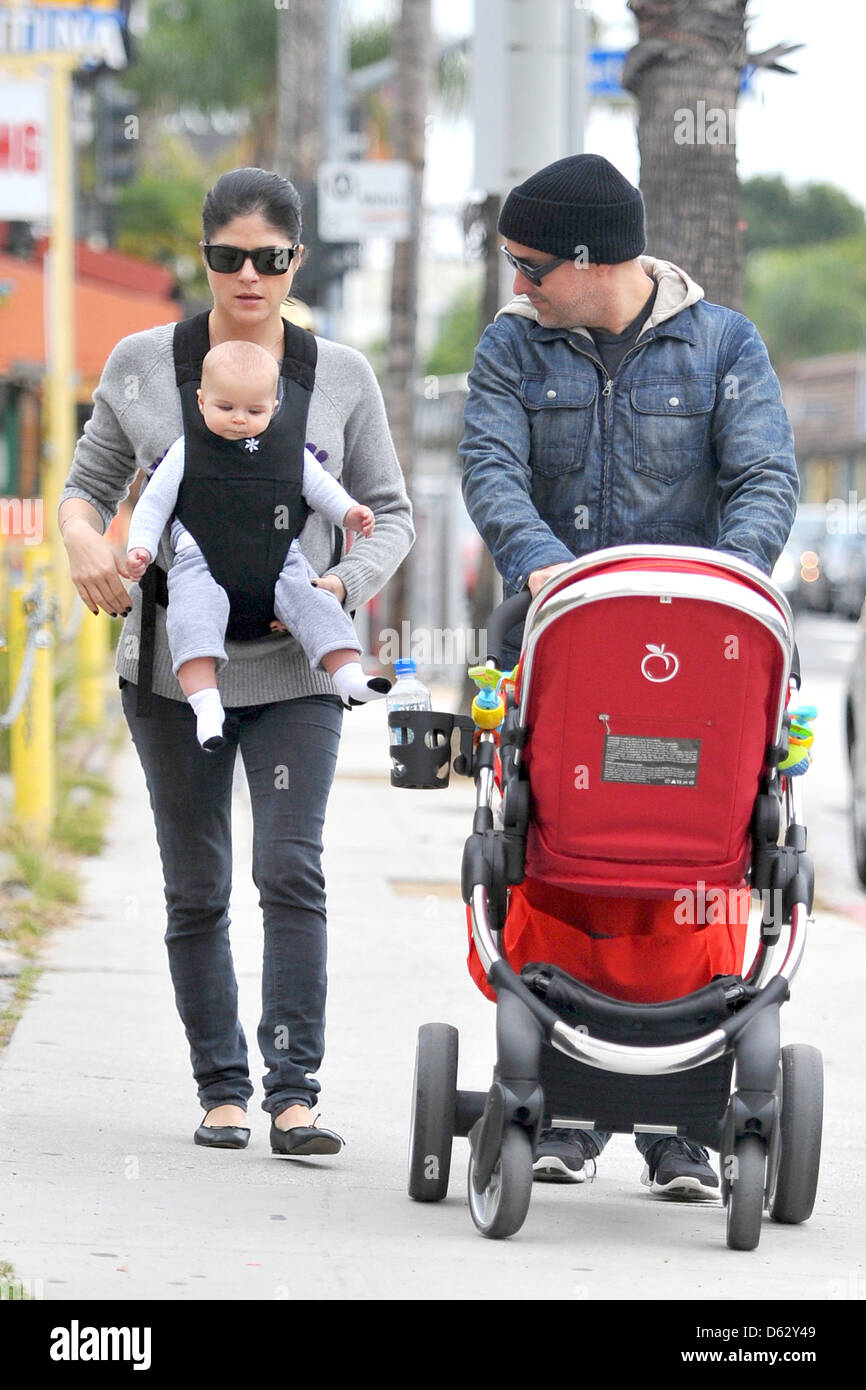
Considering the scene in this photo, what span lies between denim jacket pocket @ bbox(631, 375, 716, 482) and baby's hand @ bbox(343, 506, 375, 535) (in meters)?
0.56

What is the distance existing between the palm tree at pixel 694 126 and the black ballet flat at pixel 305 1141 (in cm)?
516

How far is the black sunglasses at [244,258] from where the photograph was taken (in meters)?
4.70

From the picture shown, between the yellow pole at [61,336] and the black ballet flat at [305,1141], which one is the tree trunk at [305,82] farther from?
the black ballet flat at [305,1141]

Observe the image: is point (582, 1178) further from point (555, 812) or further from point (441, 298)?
point (441, 298)

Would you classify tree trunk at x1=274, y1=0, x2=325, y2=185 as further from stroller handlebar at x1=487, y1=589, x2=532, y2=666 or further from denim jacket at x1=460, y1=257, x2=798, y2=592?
stroller handlebar at x1=487, y1=589, x2=532, y2=666

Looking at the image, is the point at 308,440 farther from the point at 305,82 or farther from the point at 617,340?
the point at 305,82

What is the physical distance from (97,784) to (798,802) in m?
7.03

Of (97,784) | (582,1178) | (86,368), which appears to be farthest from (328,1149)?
(86,368)

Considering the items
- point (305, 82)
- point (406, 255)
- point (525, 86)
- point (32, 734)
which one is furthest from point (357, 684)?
point (305, 82)

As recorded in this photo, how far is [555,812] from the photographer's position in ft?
13.6

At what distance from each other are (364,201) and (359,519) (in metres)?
11.2

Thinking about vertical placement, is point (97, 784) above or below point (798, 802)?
below

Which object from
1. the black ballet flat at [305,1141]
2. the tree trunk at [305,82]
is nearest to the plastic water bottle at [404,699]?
the black ballet flat at [305,1141]
